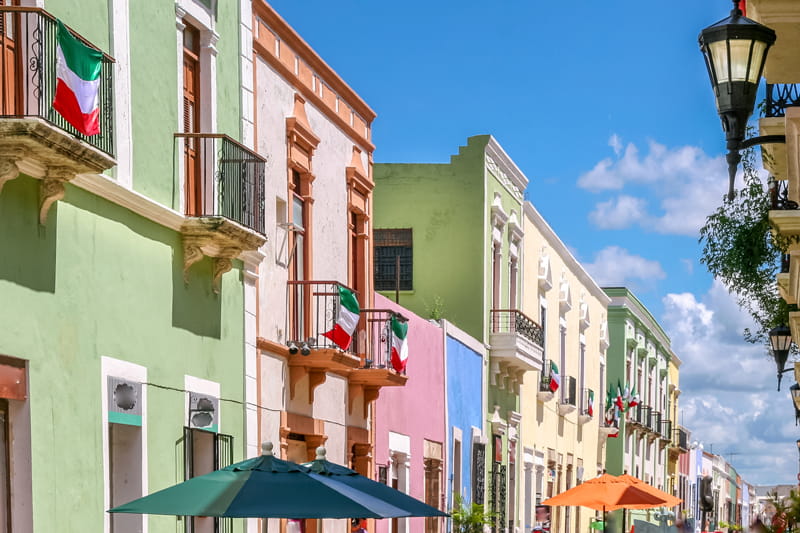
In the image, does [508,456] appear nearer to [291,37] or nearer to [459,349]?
[459,349]

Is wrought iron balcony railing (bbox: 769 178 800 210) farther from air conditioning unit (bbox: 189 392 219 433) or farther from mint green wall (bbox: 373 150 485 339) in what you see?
mint green wall (bbox: 373 150 485 339)

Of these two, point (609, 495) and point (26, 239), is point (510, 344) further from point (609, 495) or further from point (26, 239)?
point (26, 239)

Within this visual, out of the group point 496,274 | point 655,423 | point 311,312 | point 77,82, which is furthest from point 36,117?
point 655,423

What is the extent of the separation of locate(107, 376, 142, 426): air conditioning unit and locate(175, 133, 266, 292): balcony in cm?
167

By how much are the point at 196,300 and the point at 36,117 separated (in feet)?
15.7

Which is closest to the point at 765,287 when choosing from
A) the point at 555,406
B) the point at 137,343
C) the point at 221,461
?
the point at 221,461

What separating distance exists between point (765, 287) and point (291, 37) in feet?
23.3

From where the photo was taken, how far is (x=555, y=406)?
3684cm

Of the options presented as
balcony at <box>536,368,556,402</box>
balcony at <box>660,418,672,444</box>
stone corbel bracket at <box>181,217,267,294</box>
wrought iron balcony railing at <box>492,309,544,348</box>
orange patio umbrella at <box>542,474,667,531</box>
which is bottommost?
balcony at <box>660,418,672,444</box>

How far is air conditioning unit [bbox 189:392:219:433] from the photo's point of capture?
1393 centimetres

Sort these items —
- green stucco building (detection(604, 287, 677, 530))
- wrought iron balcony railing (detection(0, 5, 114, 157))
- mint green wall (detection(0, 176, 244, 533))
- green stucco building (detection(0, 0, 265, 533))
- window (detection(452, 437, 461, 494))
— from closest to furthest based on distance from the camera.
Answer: wrought iron balcony railing (detection(0, 5, 114, 157))
green stucco building (detection(0, 0, 265, 533))
mint green wall (detection(0, 176, 244, 533))
window (detection(452, 437, 461, 494))
green stucco building (detection(604, 287, 677, 530))

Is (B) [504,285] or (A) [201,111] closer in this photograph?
(A) [201,111]

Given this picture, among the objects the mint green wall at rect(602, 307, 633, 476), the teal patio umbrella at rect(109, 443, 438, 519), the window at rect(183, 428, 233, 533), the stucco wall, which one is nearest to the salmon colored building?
the stucco wall

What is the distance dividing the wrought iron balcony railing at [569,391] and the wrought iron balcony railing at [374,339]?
55.8 feet
